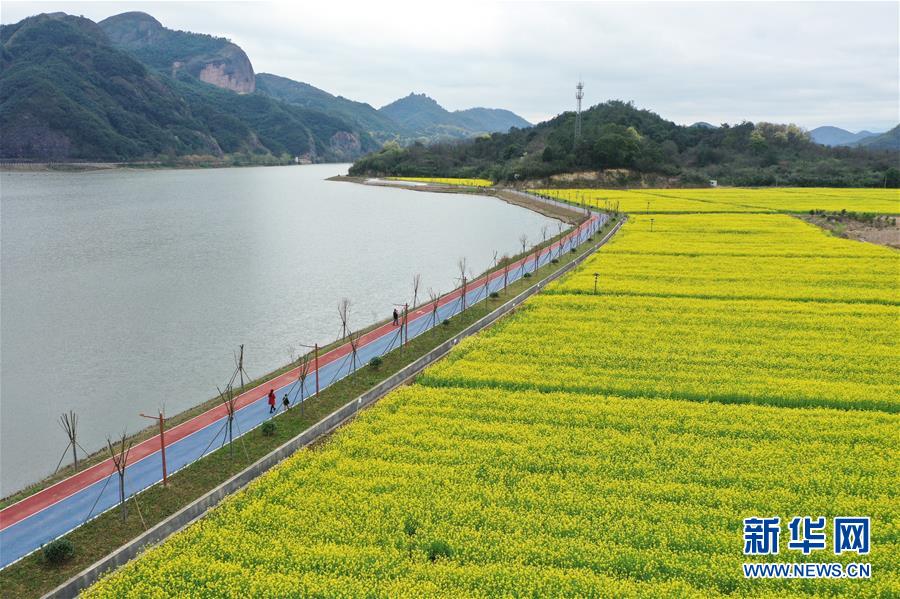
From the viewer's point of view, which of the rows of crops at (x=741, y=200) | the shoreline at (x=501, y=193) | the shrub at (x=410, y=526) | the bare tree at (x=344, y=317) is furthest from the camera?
the shoreline at (x=501, y=193)

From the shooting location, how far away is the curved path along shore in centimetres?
1542

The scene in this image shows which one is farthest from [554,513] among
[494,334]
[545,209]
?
[545,209]

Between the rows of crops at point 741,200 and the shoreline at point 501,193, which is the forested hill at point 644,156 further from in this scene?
the shoreline at point 501,193

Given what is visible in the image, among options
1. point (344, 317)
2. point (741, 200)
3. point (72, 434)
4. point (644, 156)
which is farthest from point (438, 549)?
point (644, 156)

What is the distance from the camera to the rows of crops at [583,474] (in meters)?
13.2

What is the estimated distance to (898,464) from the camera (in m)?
17.8

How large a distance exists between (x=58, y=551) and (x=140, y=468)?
175 inches

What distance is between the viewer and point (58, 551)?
13.8 m

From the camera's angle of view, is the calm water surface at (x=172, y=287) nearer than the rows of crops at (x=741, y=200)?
Yes

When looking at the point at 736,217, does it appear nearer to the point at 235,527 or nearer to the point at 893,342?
the point at 893,342

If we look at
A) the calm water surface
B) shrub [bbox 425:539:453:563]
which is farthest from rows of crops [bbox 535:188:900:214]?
shrub [bbox 425:539:453:563]

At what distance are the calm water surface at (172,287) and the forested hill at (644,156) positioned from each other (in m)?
39.7

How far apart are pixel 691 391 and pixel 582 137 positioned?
11732 centimetres

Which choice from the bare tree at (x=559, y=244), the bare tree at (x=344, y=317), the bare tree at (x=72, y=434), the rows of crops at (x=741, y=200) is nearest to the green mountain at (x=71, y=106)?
the rows of crops at (x=741, y=200)
